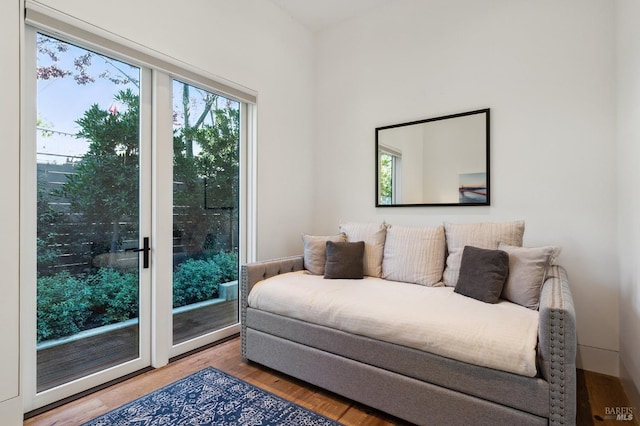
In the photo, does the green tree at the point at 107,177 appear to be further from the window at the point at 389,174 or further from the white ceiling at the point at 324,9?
the window at the point at 389,174

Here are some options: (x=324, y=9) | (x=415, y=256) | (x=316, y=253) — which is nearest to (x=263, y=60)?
(x=324, y=9)

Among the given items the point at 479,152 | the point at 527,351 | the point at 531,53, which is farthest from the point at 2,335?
the point at 531,53

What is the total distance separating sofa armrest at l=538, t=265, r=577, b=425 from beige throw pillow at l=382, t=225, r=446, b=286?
106cm

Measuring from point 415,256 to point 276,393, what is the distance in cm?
140

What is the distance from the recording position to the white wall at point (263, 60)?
7.48ft

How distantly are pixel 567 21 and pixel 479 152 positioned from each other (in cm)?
108

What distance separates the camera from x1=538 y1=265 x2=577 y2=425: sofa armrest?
1.35m

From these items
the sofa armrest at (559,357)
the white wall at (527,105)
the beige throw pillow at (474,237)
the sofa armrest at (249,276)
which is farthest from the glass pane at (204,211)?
the sofa armrest at (559,357)

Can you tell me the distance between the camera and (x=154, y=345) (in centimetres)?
240

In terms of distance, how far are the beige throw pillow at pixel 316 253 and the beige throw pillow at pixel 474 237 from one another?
0.92 meters

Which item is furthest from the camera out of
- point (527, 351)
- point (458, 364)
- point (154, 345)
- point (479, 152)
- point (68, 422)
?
point (479, 152)

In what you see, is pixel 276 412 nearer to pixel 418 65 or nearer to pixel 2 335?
pixel 2 335

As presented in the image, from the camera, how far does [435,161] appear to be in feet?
9.79

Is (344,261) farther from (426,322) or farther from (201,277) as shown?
(201,277)
